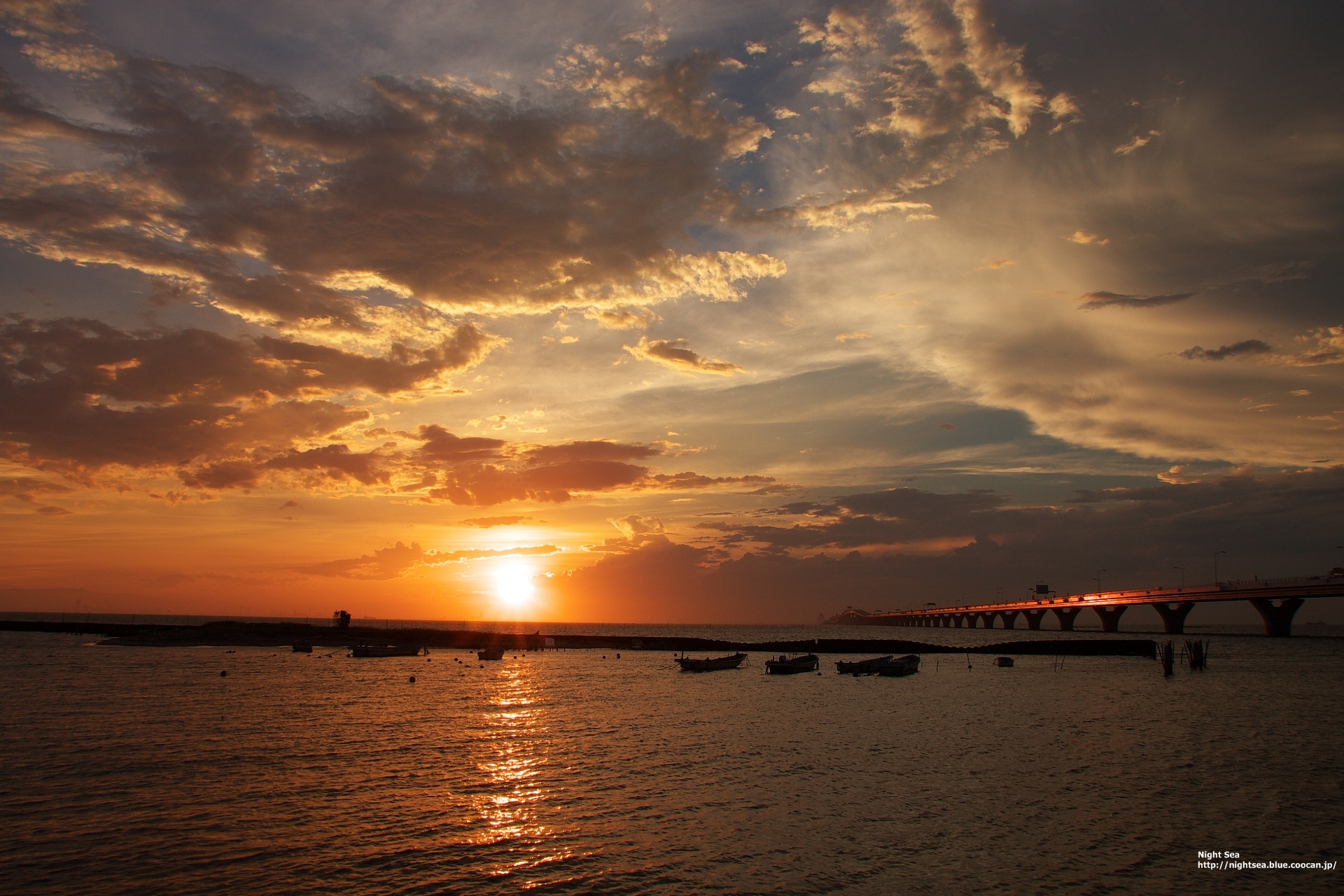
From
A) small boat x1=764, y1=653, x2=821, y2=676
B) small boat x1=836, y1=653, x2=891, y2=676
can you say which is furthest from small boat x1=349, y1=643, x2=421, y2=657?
small boat x1=836, y1=653, x2=891, y2=676

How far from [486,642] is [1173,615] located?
6149 inches

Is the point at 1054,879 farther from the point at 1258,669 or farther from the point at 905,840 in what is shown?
the point at 1258,669

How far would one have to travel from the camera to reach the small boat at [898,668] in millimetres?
86750

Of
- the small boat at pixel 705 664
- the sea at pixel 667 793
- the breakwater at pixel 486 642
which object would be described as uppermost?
the sea at pixel 667 793

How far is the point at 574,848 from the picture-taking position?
76.0ft

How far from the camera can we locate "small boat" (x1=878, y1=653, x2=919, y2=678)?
86.8 metres

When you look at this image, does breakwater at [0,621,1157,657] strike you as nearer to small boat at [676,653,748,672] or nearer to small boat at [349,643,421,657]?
Answer: small boat at [349,643,421,657]

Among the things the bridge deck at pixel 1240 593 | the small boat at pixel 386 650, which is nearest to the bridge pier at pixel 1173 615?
the bridge deck at pixel 1240 593

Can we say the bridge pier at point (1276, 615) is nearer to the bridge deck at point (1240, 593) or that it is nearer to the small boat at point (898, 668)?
the bridge deck at point (1240, 593)

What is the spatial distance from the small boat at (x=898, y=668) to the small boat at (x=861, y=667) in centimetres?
59

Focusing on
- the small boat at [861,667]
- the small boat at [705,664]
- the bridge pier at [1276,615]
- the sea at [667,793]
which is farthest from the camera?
the bridge pier at [1276,615]

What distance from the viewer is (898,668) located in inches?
3420

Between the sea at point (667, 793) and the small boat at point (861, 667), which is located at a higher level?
the sea at point (667, 793)

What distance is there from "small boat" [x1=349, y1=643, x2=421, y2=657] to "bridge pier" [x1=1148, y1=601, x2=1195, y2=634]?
16271cm
